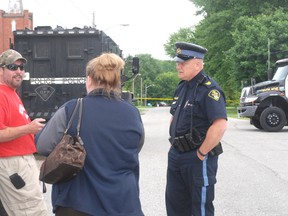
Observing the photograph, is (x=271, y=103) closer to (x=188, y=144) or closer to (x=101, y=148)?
(x=188, y=144)

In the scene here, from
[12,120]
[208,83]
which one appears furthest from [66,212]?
[208,83]

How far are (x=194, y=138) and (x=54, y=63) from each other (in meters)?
7.94

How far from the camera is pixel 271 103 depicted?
17.3m

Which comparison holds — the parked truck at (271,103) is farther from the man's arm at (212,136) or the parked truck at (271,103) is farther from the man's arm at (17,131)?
the man's arm at (17,131)

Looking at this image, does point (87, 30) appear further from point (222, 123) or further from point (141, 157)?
point (222, 123)

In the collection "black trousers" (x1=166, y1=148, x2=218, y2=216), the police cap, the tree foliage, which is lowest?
"black trousers" (x1=166, y1=148, x2=218, y2=216)

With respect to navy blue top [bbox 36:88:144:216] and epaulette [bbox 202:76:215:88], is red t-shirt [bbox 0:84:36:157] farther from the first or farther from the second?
epaulette [bbox 202:76:215:88]

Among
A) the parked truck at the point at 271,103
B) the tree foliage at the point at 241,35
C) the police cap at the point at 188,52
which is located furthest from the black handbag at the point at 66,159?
the tree foliage at the point at 241,35

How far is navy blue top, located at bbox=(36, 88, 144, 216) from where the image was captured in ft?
9.13

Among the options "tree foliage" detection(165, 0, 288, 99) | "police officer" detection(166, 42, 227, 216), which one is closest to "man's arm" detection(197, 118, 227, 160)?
"police officer" detection(166, 42, 227, 216)

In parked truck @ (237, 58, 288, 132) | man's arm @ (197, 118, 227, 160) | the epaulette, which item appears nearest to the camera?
man's arm @ (197, 118, 227, 160)

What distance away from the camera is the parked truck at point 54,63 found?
11148 mm

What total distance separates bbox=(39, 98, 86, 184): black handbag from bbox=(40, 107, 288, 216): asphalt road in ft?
10.7

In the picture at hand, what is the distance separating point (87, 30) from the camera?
36.8 ft
